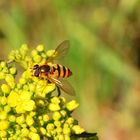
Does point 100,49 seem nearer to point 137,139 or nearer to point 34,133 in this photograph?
point 137,139

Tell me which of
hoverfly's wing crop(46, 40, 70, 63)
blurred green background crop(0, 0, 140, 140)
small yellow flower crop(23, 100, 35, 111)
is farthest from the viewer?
blurred green background crop(0, 0, 140, 140)

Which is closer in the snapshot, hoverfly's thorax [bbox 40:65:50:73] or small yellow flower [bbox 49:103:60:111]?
small yellow flower [bbox 49:103:60:111]

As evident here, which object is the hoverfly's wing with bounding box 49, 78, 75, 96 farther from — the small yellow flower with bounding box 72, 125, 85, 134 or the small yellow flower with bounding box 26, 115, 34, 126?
the small yellow flower with bounding box 26, 115, 34, 126

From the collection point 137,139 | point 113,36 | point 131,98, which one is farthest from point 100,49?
point 137,139

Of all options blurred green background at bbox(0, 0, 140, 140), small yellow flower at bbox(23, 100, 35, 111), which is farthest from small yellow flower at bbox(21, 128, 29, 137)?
blurred green background at bbox(0, 0, 140, 140)

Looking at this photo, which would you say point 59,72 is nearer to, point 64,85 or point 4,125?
point 64,85

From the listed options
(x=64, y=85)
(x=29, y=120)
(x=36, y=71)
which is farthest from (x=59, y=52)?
(x=29, y=120)
